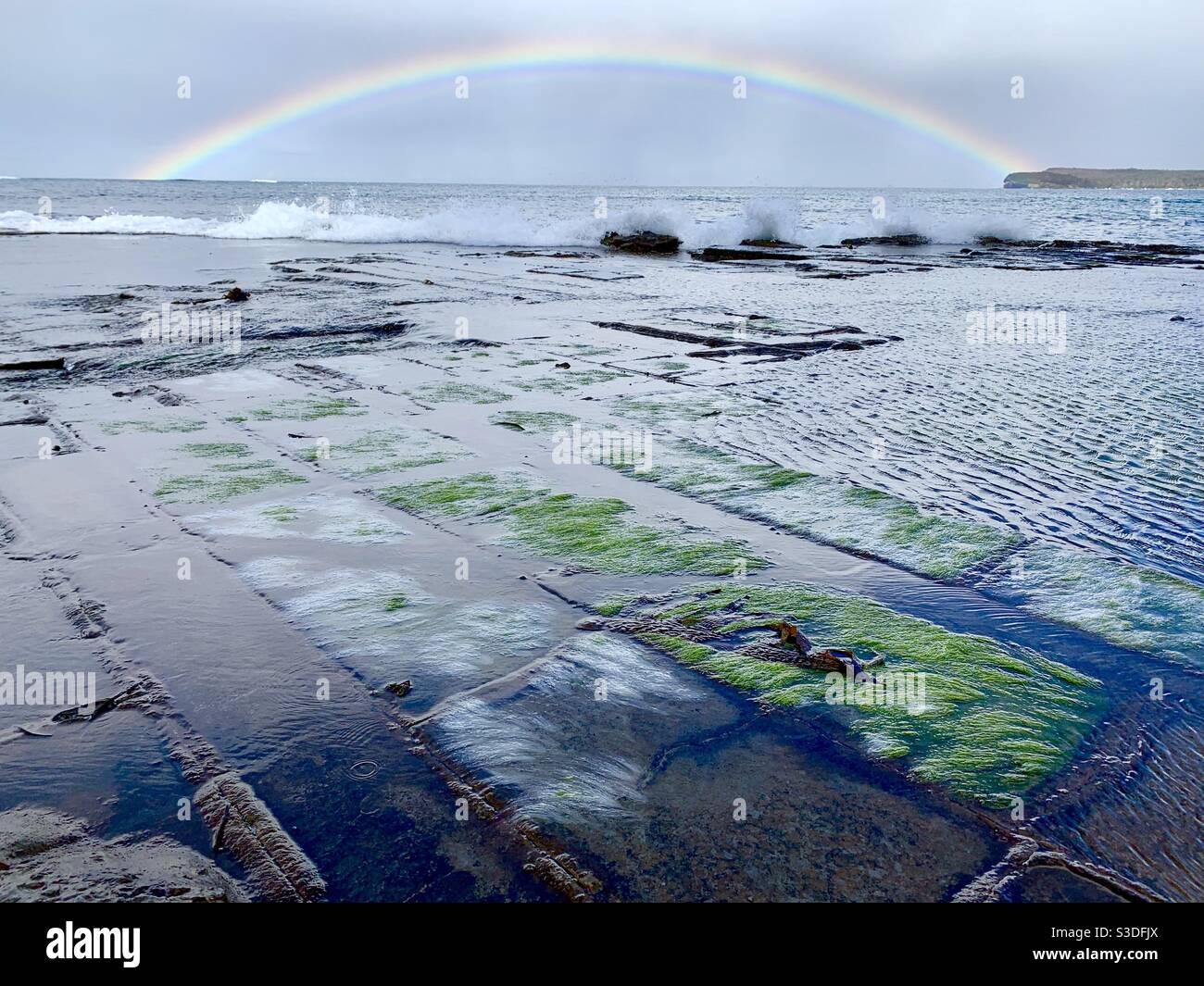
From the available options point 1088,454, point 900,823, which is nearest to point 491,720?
point 900,823

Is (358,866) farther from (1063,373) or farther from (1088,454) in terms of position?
(1063,373)

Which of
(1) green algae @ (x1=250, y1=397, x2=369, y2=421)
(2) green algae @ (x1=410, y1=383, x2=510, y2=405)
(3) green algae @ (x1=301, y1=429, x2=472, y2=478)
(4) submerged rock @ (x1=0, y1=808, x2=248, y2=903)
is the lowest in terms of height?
(4) submerged rock @ (x1=0, y1=808, x2=248, y2=903)

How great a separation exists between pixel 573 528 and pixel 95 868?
2640 mm

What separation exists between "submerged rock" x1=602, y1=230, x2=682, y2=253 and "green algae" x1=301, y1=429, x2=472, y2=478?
74.5 feet

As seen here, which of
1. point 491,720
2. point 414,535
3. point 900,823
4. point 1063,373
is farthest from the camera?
point 1063,373

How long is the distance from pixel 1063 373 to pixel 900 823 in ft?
23.6

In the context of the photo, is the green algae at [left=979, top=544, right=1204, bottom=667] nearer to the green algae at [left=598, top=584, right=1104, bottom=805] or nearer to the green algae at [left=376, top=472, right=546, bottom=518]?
the green algae at [left=598, top=584, right=1104, bottom=805]


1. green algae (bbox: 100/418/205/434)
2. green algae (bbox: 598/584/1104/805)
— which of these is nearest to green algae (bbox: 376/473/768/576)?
green algae (bbox: 598/584/1104/805)

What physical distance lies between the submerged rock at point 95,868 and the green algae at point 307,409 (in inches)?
181

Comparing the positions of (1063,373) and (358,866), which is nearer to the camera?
(358,866)

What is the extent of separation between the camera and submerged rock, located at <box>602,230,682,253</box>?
2753 cm

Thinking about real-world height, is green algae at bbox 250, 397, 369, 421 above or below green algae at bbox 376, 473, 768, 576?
above

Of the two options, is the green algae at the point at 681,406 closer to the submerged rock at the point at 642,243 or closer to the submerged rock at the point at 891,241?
the submerged rock at the point at 642,243

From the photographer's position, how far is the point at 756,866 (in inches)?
83.6
